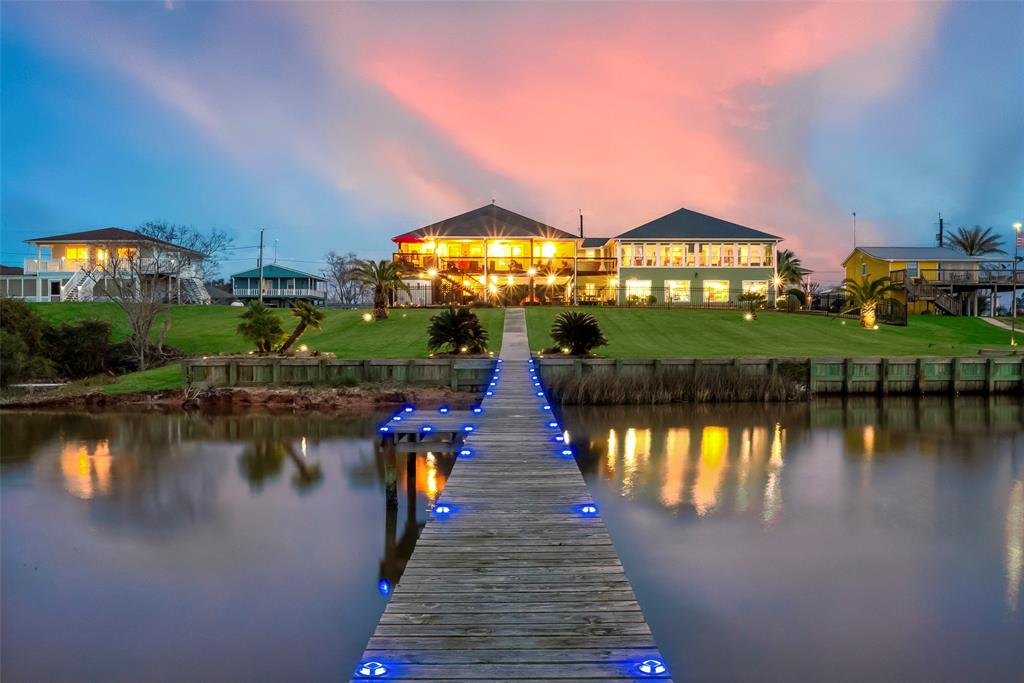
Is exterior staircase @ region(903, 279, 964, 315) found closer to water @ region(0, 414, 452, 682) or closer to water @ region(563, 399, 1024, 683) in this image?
water @ region(563, 399, 1024, 683)

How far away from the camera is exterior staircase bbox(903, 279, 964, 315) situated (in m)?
51.7

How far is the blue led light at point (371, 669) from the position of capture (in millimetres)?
5000

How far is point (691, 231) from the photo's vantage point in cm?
5475

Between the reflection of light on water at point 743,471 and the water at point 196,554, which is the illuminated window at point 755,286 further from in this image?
the water at point 196,554

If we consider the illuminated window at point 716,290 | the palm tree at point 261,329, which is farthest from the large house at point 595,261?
the palm tree at point 261,329

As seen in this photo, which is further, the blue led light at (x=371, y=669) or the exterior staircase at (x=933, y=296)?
the exterior staircase at (x=933, y=296)

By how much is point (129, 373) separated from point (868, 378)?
111ft

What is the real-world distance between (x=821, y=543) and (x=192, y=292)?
58.2 m

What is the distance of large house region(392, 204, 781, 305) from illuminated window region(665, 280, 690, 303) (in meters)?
0.08

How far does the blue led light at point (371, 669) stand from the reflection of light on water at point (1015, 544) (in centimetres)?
949

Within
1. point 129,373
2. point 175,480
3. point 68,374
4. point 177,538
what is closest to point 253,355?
point 129,373

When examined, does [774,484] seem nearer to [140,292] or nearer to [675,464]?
[675,464]

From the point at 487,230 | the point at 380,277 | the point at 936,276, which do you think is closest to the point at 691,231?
the point at 487,230

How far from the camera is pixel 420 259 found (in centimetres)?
5488
